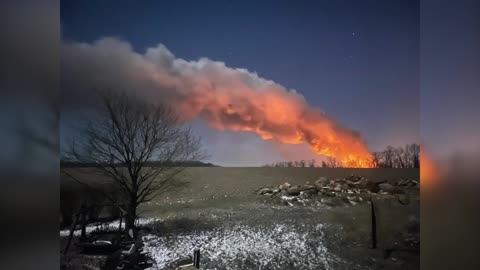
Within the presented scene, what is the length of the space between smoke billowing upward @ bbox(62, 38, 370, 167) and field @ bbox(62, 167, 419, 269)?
197 mm

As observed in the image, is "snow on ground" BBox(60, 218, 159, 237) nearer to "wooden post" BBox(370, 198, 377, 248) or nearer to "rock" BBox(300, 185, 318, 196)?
"rock" BBox(300, 185, 318, 196)

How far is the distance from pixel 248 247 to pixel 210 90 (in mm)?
778

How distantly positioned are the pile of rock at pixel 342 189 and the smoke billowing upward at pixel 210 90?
11 centimetres

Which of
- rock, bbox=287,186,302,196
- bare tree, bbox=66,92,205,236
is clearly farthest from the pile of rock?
bare tree, bbox=66,92,205,236

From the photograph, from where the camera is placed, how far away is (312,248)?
160 cm

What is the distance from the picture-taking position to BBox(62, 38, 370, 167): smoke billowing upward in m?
1.62

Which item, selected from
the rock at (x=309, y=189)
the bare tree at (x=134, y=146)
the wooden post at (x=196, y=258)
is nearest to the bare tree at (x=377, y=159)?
the rock at (x=309, y=189)

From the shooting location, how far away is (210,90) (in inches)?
64.2

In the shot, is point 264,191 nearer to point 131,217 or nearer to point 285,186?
point 285,186

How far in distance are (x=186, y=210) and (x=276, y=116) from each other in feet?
2.10

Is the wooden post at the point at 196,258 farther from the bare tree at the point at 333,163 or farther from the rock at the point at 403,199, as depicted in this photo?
the rock at the point at 403,199

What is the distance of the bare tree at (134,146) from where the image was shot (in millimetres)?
1646

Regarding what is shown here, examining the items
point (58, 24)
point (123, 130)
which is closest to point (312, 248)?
point (123, 130)

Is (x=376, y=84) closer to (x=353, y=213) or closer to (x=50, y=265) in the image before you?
(x=353, y=213)
